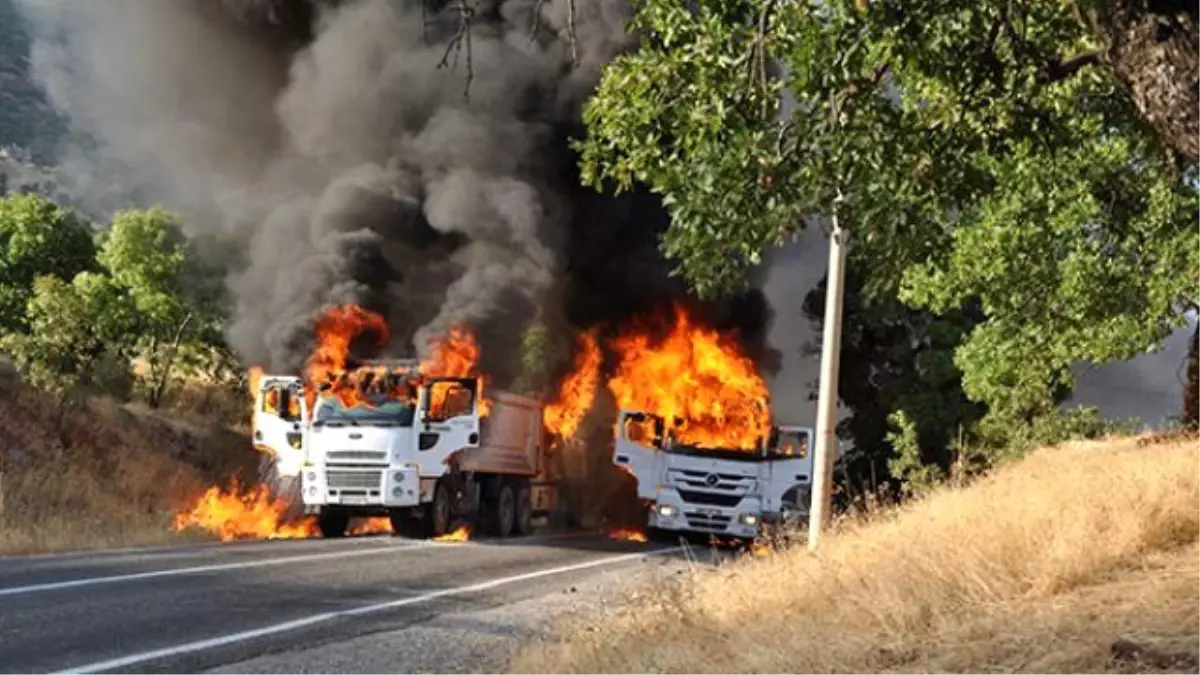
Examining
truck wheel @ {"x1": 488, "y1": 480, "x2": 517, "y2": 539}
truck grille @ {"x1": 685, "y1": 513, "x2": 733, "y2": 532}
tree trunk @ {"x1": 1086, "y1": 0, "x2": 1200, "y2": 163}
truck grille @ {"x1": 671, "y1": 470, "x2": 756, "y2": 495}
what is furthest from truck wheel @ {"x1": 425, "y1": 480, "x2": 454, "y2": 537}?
tree trunk @ {"x1": 1086, "y1": 0, "x2": 1200, "y2": 163}

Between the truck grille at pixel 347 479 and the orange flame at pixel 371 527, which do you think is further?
the orange flame at pixel 371 527

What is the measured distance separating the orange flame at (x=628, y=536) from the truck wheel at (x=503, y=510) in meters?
2.02

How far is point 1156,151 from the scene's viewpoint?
9.84 metres

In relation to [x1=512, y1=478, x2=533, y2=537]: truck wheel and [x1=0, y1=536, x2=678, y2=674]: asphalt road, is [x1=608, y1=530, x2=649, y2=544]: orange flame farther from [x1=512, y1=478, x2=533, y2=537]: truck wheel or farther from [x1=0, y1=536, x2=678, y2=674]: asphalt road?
[x1=0, y1=536, x2=678, y2=674]: asphalt road

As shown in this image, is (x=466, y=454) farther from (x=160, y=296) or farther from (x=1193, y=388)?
(x=160, y=296)

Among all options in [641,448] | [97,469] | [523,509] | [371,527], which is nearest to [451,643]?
[641,448]

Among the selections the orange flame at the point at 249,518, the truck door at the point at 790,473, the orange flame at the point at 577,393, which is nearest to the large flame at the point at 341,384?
the orange flame at the point at 249,518

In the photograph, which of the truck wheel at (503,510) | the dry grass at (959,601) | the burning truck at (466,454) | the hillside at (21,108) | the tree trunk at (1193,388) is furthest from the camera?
the hillside at (21,108)

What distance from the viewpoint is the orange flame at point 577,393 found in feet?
81.7

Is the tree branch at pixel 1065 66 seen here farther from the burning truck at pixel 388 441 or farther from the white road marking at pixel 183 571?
the burning truck at pixel 388 441

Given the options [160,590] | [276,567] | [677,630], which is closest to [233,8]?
[276,567]

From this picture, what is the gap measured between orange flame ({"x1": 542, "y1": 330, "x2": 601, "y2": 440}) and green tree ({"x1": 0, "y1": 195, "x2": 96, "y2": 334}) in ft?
52.4

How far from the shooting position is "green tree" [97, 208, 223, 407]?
110 feet

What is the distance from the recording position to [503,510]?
845 inches
